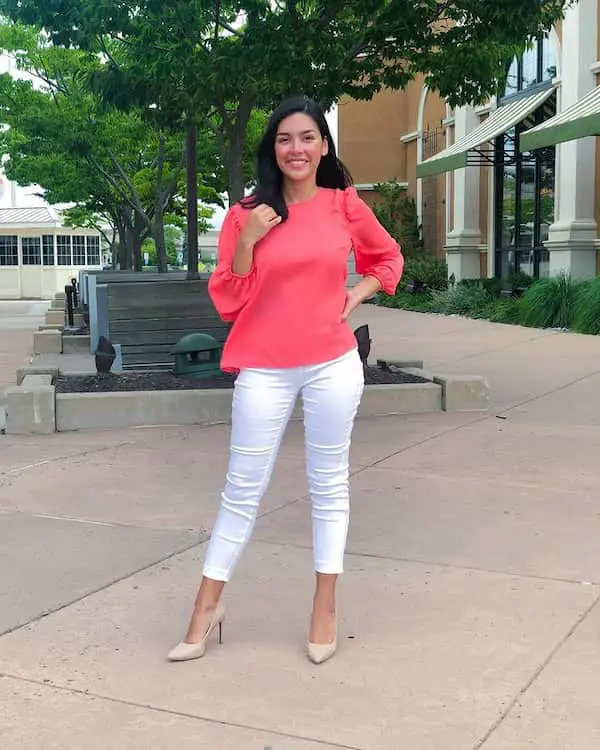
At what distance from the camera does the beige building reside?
62.0ft

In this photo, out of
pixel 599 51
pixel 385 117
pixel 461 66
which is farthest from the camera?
pixel 385 117

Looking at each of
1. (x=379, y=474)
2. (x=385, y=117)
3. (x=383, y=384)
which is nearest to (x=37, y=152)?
(x=385, y=117)


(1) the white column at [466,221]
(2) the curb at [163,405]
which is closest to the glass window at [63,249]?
(1) the white column at [466,221]

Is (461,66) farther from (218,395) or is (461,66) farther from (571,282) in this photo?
(571,282)

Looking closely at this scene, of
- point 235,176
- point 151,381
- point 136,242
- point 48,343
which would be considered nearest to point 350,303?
point 151,381

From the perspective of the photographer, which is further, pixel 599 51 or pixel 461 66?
pixel 599 51

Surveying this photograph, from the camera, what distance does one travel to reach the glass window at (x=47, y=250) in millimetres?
48844

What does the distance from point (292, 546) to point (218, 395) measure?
3.46 metres

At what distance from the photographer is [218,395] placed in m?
8.12

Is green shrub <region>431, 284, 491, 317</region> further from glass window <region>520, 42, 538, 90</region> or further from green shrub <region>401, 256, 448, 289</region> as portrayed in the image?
glass window <region>520, 42, 538, 90</region>

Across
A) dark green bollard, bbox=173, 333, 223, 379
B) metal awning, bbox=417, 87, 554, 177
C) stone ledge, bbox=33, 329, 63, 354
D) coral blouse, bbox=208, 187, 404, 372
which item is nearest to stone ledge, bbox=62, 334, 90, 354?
stone ledge, bbox=33, 329, 63, 354

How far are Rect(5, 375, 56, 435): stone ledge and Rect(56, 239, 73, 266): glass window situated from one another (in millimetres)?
42618

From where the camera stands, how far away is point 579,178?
62.1 ft

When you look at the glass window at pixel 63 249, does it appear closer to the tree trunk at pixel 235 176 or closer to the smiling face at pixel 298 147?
the tree trunk at pixel 235 176
